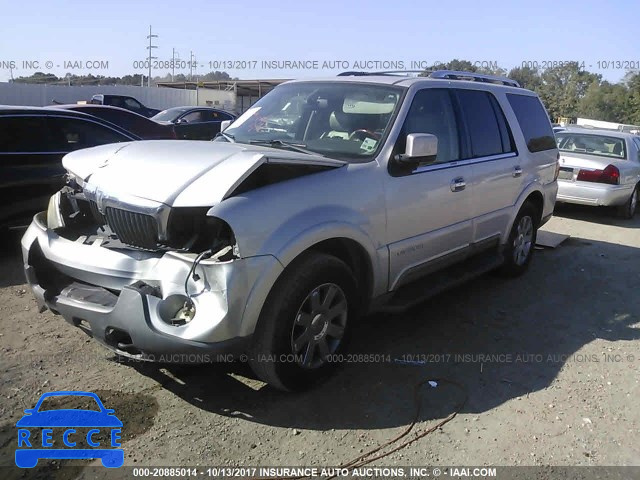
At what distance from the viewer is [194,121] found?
16.0 metres

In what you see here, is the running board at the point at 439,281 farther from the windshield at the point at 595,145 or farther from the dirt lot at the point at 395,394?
the windshield at the point at 595,145

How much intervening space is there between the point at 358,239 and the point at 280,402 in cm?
114

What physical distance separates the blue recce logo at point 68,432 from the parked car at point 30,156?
3.11 metres

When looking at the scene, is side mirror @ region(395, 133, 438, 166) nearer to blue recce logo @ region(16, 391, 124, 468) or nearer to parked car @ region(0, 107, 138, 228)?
blue recce logo @ region(16, 391, 124, 468)

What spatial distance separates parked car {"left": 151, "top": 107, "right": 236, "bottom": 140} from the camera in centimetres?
1470

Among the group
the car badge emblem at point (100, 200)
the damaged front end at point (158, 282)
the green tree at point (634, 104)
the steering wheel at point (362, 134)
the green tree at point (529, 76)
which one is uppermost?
the green tree at point (529, 76)

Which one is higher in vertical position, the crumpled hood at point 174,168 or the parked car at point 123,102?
the parked car at point 123,102

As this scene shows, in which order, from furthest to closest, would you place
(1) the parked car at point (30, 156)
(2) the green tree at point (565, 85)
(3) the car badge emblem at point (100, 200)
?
1. (2) the green tree at point (565, 85)
2. (1) the parked car at point (30, 156)
3. (3) the car badge emblem at point (100, 200)

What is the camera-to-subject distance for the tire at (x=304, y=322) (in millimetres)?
3170

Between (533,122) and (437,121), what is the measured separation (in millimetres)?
2165

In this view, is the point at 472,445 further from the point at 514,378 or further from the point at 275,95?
the point at 275,95

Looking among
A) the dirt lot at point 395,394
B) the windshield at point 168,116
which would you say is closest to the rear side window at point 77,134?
the dirt lot at point 395,394

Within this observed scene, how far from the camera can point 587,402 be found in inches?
146

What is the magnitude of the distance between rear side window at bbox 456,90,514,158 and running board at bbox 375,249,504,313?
100 centimetres
